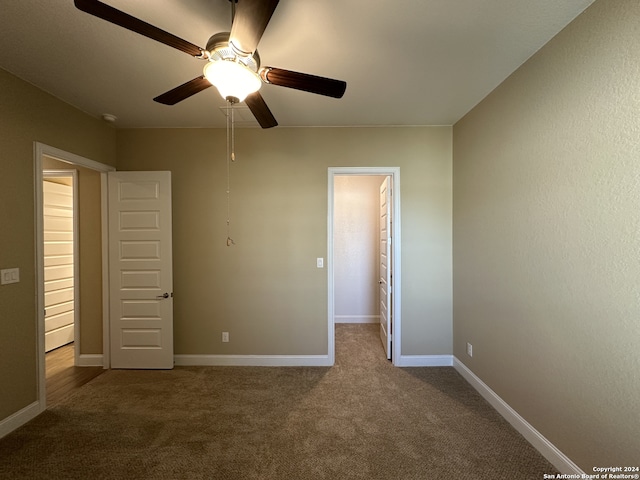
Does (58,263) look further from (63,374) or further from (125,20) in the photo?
(125,20)

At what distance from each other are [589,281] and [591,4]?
1.52 metres

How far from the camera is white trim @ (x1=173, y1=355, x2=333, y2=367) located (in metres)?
3.08

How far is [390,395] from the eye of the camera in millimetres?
2500

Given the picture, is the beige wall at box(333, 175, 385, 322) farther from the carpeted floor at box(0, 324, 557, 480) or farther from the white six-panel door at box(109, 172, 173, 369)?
the white six-panel door at box(109, 172, 173, 369)

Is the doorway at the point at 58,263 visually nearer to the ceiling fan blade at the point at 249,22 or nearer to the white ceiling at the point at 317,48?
the white ceiling at the point at 317,48

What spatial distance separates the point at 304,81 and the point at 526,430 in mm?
2806

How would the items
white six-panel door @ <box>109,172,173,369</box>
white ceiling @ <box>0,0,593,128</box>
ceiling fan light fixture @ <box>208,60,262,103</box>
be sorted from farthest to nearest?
white six-panel door @ <box>109,172,173,369</box>, white ceiling @ <box>0,0,593,128</box>, ceiling fan light fixture @ <box>208,60,262,103</box>

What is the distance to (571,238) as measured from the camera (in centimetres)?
158

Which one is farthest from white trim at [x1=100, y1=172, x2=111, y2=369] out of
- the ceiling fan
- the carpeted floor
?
the ceiling fan

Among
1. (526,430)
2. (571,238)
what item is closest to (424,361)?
(526,430)

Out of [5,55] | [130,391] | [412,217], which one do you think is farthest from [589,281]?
[5,55]

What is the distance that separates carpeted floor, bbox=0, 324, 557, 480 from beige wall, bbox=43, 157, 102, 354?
843mm

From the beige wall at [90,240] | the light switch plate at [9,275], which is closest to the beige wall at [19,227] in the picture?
the light switch plate at [9,275]

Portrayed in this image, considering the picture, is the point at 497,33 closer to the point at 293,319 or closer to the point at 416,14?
the point at 416,14
